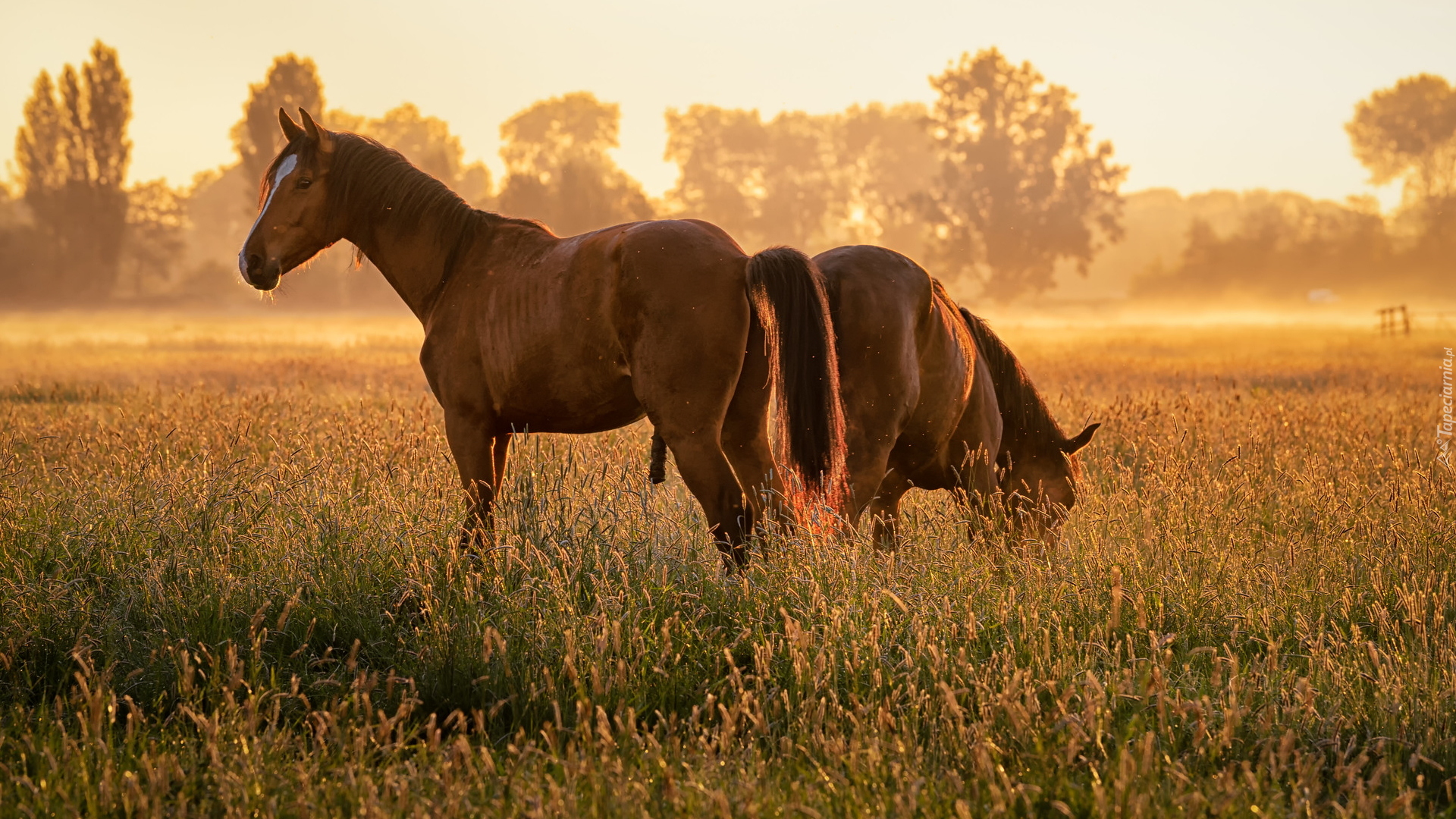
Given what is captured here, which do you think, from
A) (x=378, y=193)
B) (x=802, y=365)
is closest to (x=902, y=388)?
(x=802, y=365)

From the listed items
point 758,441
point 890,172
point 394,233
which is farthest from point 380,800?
point 890,172

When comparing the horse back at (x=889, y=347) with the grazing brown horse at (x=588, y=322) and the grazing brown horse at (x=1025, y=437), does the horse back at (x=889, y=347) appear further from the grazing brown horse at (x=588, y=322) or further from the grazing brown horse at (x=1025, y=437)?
the grazing brown horse at (x=1025, y=437)

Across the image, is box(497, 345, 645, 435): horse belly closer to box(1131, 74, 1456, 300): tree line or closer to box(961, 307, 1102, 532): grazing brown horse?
box(961, 307, 1102, 532): grazing brown horse

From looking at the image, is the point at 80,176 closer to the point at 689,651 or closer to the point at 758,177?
the point at 758,177

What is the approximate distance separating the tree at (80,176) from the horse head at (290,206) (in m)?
51.2

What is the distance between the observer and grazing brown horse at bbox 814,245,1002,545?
16.3 ft

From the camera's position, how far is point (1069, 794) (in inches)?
103

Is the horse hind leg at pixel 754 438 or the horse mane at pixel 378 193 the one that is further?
the horse mane at pixel 378 193

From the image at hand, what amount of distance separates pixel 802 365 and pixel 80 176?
5434 centimetres

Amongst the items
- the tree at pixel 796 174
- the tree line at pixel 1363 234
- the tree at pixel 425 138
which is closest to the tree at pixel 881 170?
the tree at pixel 796 174

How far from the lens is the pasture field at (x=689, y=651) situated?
2666 millimetres

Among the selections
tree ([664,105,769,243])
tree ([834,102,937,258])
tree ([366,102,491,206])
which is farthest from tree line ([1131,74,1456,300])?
tree ([366,102,491,206])

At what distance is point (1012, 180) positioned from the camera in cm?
5525

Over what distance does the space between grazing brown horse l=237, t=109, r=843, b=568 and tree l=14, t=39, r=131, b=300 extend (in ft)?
168
